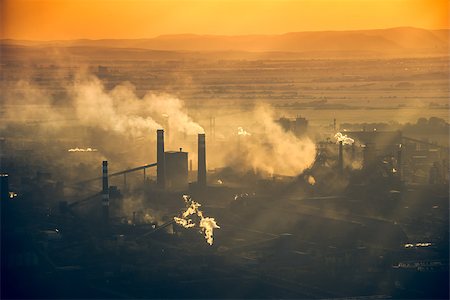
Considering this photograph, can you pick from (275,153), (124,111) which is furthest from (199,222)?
(124,111)

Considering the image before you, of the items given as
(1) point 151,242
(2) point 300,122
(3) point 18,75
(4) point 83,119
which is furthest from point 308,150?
(3) point 18,75

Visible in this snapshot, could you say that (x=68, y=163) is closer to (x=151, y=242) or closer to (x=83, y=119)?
(x=151, y=242)

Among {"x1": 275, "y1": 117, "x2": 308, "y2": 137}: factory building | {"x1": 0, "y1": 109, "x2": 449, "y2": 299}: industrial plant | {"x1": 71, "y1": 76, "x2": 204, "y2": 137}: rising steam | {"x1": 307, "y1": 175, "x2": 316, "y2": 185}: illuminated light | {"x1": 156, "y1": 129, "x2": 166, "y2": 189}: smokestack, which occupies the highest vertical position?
{"x1": 71, "y1": 76, "x2": 204, "y2": 137}: rising steam

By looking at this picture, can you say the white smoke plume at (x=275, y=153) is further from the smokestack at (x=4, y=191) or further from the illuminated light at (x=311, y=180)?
the smokestack at (x=4, y=191)

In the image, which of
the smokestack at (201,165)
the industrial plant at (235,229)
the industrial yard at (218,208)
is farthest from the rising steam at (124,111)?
the smokestack at (201,165)

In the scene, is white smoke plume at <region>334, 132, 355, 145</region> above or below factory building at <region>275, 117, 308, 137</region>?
below

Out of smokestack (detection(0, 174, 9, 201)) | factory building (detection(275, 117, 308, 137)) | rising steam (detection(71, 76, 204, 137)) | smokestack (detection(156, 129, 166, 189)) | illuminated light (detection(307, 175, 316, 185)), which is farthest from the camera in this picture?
rising steam (detection(71, 76, 204, 137))

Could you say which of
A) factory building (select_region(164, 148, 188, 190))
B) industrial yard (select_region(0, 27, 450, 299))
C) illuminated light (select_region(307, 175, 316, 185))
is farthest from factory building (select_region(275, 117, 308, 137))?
factory building (select_region(164, 148, 188, 190))

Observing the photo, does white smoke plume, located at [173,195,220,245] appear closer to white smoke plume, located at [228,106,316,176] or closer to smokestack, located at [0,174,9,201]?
smokestack, located at [0,174,9,201]

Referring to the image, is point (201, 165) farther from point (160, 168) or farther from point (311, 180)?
point (311, 180)
